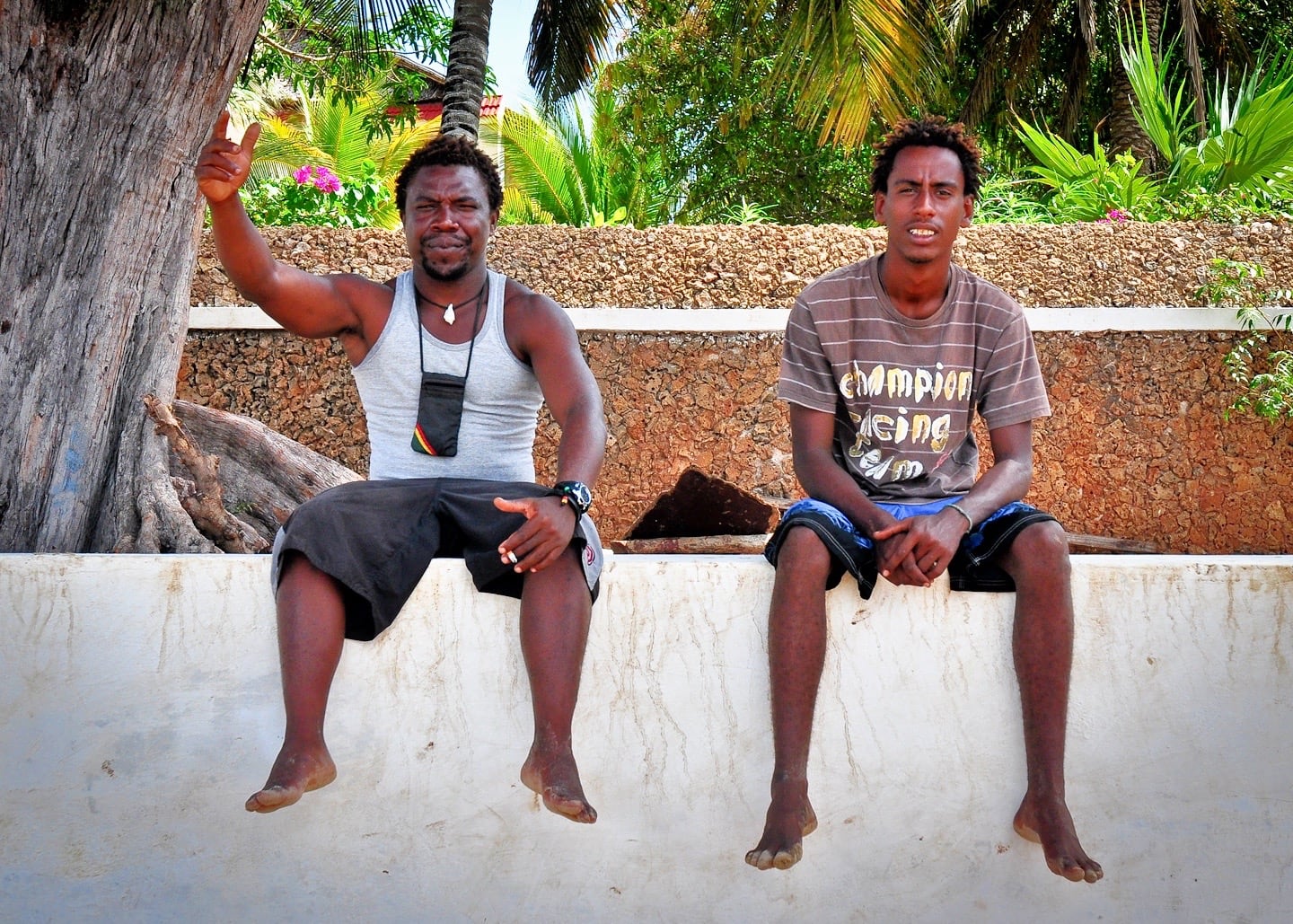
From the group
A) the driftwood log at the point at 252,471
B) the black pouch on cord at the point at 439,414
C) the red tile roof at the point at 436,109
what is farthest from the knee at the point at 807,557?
the red tile roof at the point at 436,109

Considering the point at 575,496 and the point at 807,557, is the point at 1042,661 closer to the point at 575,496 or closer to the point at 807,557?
the point at 807,557

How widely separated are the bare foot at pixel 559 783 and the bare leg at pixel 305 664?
0.45 metres

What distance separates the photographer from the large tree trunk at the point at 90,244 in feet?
12.8

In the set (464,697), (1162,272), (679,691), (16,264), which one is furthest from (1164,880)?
(1162,272)

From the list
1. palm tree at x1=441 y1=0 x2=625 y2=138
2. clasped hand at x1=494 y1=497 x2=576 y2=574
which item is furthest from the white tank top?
palm tree at x1=441 y1=0 x2=625 y2=138

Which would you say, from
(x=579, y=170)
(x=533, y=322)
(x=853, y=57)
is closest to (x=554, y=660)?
(x=533, y=322)

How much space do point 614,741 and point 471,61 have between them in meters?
5.90

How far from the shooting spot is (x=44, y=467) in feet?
12.9

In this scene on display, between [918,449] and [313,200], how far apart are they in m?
5.32

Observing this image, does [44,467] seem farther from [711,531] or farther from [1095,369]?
[1095,369]

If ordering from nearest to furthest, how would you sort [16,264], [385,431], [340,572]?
[340,572] → [385,431] → [16,264]

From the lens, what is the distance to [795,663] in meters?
2.89

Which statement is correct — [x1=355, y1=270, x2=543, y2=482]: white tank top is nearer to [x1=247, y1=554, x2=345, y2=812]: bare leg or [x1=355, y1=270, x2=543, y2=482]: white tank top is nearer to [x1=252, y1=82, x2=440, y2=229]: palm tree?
[x1=247, y1=554, x2=345, y2=812]: bare leg

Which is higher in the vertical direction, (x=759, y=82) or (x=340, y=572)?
(x=759, y=82)
